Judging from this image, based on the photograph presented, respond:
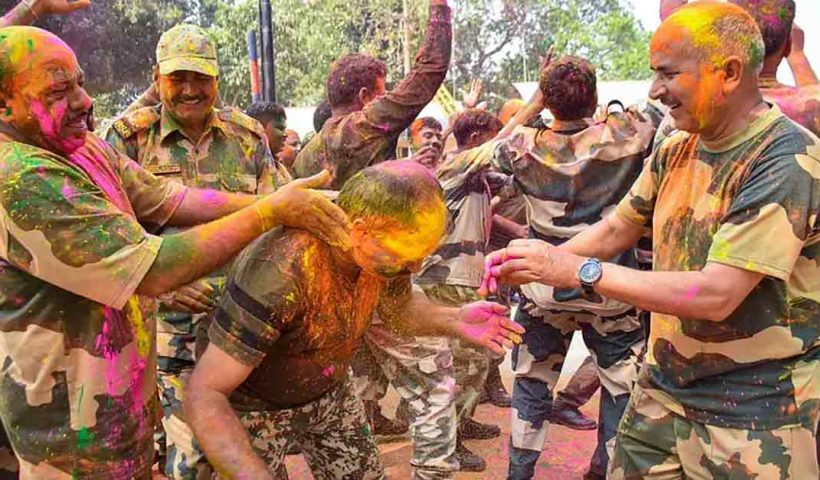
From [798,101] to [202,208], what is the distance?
2.82 m

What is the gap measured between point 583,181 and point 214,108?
2.01 m

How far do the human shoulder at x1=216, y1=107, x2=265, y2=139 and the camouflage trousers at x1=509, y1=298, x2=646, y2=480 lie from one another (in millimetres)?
1793

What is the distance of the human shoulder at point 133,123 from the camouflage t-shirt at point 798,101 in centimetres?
299

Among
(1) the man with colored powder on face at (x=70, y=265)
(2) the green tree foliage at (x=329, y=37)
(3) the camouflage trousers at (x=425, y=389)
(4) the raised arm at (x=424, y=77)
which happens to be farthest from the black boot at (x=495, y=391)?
(2) the green tree foliage at (x=329, y=37)

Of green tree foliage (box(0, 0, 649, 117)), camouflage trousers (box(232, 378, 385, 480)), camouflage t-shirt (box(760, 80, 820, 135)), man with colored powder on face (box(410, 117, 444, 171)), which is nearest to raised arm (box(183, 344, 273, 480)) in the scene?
camouflage trousers (box(232, 378, 385, 480))

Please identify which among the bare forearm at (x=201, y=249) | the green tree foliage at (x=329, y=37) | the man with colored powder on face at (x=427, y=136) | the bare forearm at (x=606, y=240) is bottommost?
the green tree foliage at (x=329, y=37)

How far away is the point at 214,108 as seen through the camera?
398cm

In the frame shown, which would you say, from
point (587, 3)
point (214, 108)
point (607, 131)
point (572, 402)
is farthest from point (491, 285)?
point (587, 3)

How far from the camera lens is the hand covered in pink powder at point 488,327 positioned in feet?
8.95

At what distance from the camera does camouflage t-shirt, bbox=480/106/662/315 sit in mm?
4047

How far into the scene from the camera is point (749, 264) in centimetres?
228

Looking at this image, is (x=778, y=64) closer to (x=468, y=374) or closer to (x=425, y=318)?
(x=425, y=318)

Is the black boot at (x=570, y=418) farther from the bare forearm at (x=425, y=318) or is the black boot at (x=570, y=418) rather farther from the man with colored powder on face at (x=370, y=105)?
the bare forearm at (x=425, y=318)

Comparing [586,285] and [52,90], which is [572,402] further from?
[52,90]
